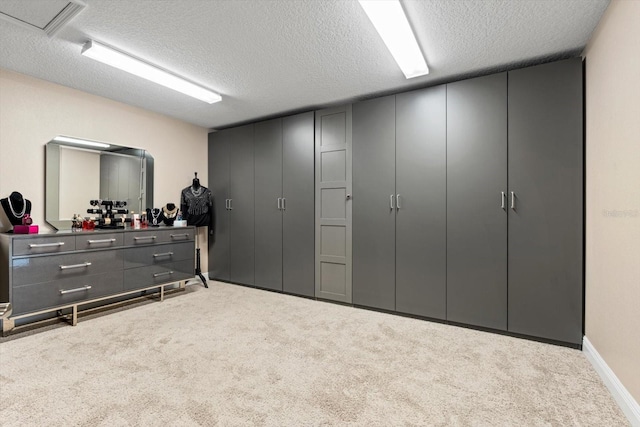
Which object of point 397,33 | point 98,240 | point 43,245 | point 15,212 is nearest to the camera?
point 397,33

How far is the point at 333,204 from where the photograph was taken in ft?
12.1

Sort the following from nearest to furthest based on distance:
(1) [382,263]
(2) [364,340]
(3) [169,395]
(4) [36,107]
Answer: (3) [169,395] < (2) [364,340] < (4) [36,107] < (1) [382,263]

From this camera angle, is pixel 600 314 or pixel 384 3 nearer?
pixel 384 3

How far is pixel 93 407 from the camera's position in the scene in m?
1.67


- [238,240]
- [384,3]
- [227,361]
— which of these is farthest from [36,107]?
[384,3]

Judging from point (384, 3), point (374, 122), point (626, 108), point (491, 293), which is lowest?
point (491, 293)

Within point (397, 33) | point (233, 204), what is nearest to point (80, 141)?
point (233, 204)

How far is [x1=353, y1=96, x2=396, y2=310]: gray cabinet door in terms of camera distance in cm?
327

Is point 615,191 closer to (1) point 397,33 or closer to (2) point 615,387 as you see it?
(2) point 615,387

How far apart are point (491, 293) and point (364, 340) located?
1.29 meters

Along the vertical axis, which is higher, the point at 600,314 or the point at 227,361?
the point at 600,314

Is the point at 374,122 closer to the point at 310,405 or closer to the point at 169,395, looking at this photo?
the point at 310,405

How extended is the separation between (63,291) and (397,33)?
12.1 ft

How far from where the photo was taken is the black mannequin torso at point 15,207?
8.91ft
